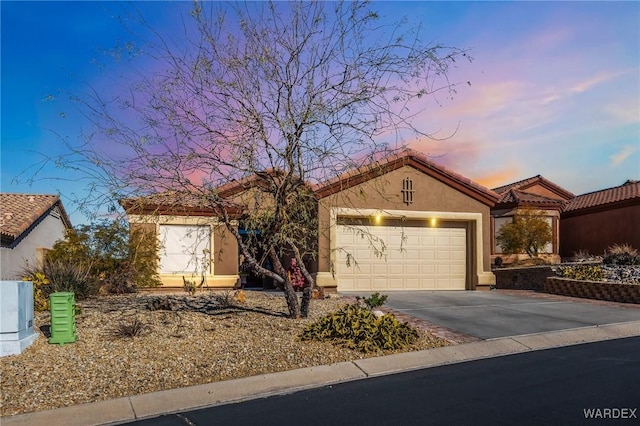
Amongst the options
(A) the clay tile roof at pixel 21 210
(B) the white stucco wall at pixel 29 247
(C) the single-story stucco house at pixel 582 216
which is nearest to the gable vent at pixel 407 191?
(C) the single-story stucco house at pixel 582 216

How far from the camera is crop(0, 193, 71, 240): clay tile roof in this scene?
18.0 meters

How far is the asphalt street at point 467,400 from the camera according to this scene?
206 inches

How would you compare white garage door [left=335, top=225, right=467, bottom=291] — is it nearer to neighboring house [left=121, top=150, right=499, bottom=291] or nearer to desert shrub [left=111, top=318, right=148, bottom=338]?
neighboring house [left=121, top=150, right=499, bottom=291]

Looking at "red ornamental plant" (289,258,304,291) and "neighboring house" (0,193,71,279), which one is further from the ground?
"neighboring house" (0,193,71,279)

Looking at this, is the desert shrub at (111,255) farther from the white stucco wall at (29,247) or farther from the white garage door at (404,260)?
the white garage door at (404,260)

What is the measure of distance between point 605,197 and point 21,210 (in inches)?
1119

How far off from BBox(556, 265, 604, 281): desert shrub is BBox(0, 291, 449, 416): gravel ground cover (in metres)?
10.3

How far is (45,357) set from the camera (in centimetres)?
739

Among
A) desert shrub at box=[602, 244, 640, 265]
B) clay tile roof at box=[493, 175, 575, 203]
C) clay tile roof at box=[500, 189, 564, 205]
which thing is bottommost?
desert shrub at box=[602, 244, 640, 265]

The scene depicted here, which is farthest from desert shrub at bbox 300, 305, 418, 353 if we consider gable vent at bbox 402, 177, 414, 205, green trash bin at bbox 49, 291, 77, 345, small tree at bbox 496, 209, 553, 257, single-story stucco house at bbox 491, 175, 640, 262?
small tree at bbox 496, 209, 553, 257

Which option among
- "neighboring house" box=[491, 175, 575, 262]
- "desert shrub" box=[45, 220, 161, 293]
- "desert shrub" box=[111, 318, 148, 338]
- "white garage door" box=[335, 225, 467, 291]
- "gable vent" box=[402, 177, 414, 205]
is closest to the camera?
"desert shrub" box=[111, 318, 148, 338]

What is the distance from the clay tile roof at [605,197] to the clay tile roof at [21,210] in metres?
26.7

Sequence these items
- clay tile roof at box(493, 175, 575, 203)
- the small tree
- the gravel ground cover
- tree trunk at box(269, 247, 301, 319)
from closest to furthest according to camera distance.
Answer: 1. the gravel ground cover
2. tree trunk at box(269, 247, 301, 319)
3. the small tree
4. clay tile roof at box(493, 175, 575, 203)

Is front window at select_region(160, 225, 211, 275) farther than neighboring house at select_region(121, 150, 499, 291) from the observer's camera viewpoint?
Yes
